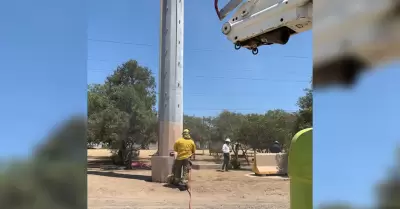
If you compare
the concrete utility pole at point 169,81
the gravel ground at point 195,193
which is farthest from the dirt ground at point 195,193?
the concrete utility pole at point 169,81

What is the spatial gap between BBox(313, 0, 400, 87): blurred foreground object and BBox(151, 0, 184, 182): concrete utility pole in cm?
1159

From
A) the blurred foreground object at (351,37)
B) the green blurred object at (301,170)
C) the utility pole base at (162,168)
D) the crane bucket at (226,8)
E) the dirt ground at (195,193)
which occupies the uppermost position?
the crane bucket at (226,8)

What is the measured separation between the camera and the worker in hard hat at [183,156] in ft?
35.7

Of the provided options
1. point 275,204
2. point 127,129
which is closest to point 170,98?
point 275,204

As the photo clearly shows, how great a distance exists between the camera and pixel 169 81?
1282cm

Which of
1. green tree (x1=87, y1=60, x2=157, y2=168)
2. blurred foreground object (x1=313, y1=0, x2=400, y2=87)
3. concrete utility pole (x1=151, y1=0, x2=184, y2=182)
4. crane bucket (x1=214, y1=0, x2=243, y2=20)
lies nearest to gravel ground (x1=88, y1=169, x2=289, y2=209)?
concrete utility pole (x1=151, y1=0, x2=184, y2=182)

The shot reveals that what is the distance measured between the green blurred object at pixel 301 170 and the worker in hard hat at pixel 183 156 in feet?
27.8

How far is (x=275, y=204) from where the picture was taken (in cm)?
1009

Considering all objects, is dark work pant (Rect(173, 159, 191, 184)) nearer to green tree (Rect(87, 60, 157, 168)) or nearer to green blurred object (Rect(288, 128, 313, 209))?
green tree (Rect(87, 60, 157, 168))

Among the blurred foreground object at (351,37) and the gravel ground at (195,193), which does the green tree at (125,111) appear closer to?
the gravel ground at (195,193)

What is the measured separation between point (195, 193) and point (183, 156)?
125 centimetres

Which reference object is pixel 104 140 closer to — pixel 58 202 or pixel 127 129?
pixel 127 129

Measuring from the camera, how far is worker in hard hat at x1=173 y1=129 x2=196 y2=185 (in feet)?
35.7

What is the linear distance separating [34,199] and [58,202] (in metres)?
0.08
